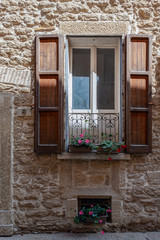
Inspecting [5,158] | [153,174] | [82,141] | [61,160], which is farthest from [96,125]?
[5,158]

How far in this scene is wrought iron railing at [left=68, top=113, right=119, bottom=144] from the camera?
3799mm

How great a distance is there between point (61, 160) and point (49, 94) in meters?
1.07

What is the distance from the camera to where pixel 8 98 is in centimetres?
370

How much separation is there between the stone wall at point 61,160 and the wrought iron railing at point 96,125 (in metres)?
0.46

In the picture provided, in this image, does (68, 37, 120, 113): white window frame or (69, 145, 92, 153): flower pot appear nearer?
(69, 145, 92, 153): flower pot

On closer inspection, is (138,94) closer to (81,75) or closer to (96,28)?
(81,75)

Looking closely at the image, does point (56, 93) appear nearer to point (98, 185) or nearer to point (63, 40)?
point (63, 40)

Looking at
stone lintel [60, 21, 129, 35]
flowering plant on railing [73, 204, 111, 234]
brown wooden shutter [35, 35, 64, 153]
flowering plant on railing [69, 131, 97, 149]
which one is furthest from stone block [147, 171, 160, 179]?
stone lintel [60, 21, 129, 35]

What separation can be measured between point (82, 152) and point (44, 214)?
1.16 metres

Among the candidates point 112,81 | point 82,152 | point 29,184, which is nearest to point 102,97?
point 112,81

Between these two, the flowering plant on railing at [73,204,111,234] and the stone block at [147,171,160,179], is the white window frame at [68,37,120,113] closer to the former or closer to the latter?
the stone block at [147,171,160,179]

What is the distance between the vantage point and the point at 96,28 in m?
3.69

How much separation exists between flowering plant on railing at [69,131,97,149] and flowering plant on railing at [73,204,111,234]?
957mm

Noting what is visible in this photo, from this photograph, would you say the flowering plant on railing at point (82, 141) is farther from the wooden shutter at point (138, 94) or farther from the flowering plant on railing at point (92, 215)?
the flowering plant on railing at point (92, 215)
